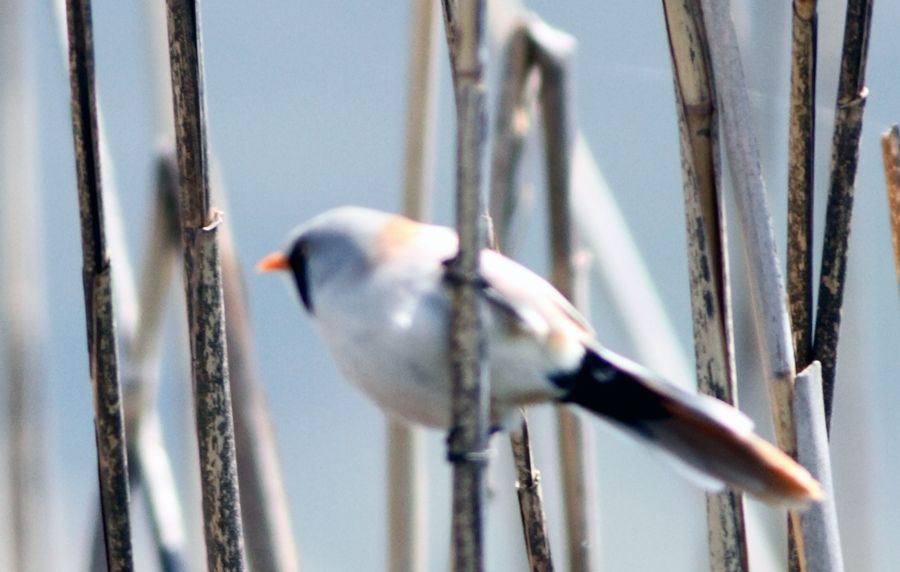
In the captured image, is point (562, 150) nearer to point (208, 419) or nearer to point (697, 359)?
point (697, 359)

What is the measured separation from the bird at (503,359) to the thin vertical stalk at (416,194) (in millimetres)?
657

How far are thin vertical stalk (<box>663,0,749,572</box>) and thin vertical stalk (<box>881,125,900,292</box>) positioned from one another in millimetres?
179

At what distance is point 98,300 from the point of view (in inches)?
39.1

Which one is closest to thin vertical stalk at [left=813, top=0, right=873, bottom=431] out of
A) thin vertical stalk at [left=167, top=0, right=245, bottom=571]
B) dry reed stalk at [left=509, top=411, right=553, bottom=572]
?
dry reed stalk at [left=509, top=411, right=553, bottom=572]

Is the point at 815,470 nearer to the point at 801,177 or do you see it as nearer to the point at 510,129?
the point at 801,177

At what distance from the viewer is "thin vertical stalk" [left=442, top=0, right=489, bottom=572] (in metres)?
0.66

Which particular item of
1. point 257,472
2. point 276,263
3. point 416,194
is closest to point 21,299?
point 257,472

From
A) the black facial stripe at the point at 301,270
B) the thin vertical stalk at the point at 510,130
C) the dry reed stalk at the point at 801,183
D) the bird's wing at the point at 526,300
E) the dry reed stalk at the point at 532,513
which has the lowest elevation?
the dry reed stalk at the point at 532,513

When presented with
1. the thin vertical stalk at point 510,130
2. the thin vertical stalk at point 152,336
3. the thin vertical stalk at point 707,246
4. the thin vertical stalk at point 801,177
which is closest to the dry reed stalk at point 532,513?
the thin vertical stalk at point 707,246

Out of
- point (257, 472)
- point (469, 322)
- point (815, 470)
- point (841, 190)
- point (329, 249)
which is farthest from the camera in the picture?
point (257, 472)

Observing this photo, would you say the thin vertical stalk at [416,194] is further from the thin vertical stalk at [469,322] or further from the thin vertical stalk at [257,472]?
the thin vertical stalk at [469,322]

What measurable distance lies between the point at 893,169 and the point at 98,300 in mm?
722

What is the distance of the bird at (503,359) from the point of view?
74cm

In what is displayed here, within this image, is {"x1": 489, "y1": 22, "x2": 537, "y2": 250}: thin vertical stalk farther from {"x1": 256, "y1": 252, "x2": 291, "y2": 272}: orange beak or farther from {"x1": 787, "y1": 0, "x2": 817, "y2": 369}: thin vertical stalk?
{"x1": 256, "y1": 252, "x2": 291, "y2": 272}: orange beak
